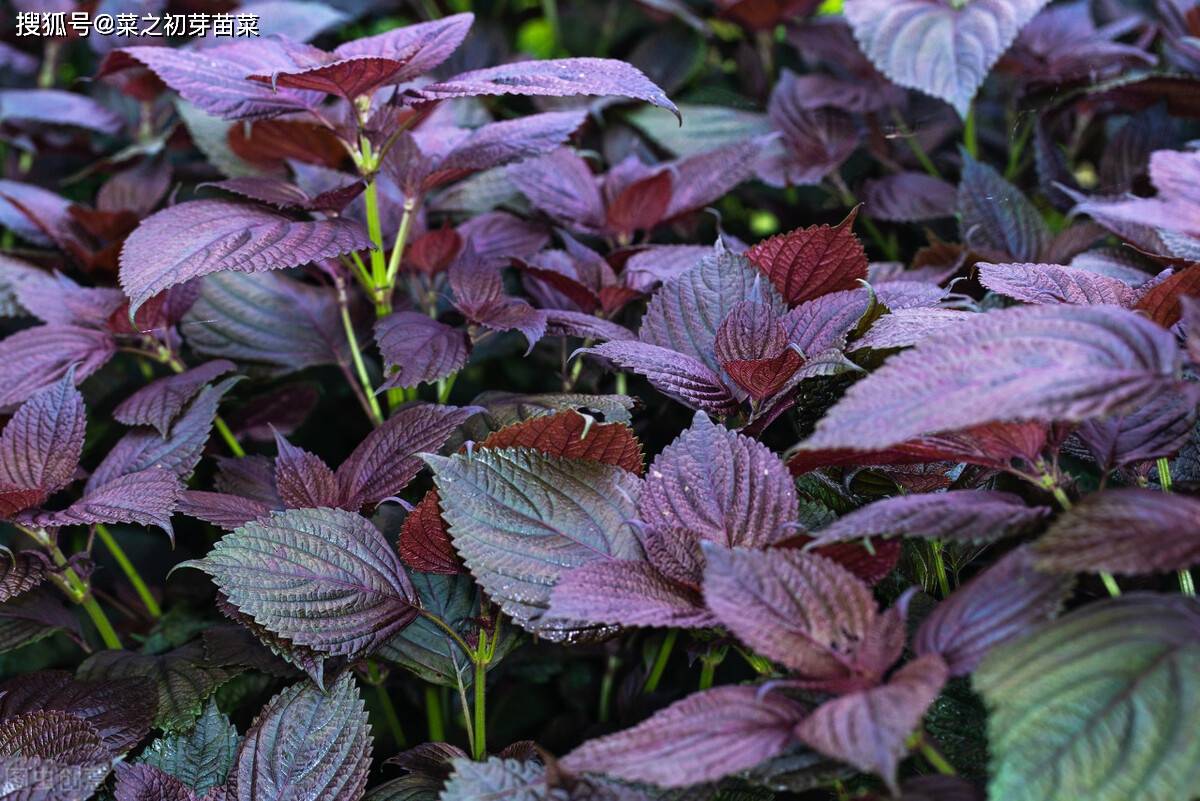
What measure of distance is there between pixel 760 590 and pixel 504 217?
2.25ft

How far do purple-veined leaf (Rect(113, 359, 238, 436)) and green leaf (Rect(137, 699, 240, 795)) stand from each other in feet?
0.89

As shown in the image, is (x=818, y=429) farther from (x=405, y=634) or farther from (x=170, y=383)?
(x=170, y=383)

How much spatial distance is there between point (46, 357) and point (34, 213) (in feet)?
1.08

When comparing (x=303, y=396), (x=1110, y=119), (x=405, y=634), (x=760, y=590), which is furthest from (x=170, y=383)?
(x=1110, y=119)

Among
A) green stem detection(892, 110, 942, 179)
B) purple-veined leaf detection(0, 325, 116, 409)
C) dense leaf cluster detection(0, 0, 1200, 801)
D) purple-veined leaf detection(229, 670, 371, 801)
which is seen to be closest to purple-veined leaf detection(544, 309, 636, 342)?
dense leaf cluster detection(0, 0, 1200, 801)

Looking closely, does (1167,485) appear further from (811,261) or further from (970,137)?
(970,137)

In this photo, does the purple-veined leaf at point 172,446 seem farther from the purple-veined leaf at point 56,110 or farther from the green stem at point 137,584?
the purple-veined leaf at point 56,110

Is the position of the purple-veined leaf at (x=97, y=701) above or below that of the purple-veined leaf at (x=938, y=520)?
below

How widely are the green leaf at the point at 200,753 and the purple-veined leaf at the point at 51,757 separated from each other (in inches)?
2.4

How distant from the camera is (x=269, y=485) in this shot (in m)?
0.92

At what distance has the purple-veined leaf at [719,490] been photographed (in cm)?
68

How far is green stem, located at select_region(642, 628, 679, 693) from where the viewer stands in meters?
0.84

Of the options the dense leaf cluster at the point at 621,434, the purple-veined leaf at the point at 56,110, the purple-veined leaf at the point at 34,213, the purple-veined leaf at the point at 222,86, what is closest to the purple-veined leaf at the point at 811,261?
the dense leaf cluster at the point at 621,434

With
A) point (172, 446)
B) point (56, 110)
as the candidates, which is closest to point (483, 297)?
point (172, 446)
